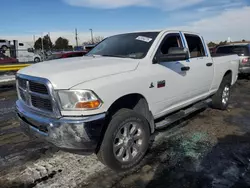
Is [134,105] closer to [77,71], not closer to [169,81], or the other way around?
[169,81]

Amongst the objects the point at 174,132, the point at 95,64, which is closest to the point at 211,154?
the point at 174,132

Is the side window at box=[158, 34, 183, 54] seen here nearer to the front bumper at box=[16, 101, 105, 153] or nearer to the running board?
the running board

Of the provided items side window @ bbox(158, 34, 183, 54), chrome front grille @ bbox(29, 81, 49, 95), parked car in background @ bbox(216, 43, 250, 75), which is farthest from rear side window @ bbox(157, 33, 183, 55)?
parked car in background @ bbox(216, 43, 250, 75)

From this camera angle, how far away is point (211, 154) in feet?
13.0

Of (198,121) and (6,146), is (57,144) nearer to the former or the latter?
(6,146)

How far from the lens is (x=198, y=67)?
16.1 ft

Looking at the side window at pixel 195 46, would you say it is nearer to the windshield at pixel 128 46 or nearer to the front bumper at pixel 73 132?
the windshield at pixel 128 46

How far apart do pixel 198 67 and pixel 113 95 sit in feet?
7.90

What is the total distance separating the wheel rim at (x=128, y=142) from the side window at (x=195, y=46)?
218cm

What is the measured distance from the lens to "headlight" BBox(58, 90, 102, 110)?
2910 mm

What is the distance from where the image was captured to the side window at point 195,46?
16.7 feet

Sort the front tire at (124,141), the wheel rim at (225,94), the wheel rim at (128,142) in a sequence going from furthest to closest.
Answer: the wheel rim at (225,94), the wheel rim at (128,142), the front tire at (124,141)

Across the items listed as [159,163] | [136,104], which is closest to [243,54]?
[136,104]

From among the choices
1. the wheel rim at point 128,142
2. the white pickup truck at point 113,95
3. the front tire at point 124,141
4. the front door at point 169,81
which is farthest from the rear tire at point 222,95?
the wheel rim at point 128,142
